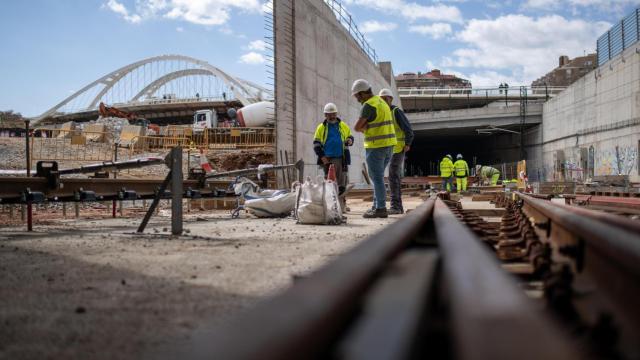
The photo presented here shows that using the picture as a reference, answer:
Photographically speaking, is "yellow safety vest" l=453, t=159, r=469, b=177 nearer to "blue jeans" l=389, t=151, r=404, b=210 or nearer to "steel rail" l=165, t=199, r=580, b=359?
"blue jeans" l=389, t=151, r=404, b=210

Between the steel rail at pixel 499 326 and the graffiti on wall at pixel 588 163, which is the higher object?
the graffiti on wall at pixel 588 163

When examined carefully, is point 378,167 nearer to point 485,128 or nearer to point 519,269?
point 519,269

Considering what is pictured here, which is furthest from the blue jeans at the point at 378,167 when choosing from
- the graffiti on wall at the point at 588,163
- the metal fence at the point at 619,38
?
the metal fence at the point at 619,38

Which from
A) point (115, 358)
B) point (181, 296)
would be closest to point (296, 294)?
point (115, 358)

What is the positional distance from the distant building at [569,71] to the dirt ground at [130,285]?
71.7m

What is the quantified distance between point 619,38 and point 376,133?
25140 mm

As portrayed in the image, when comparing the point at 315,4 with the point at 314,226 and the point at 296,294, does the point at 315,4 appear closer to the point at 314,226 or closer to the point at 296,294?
the point at 314,226

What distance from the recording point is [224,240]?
17.1ft

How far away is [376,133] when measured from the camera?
827 cm

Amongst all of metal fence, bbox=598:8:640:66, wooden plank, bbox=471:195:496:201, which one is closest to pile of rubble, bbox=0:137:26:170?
wooden plank, bbox=471:195:496:201

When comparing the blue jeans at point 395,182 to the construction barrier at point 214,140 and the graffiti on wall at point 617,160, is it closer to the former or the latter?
the graffiti on wall at point 617,160

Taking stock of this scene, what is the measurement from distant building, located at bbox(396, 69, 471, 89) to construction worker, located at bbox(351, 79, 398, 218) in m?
81.3

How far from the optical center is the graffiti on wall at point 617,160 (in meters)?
25.2

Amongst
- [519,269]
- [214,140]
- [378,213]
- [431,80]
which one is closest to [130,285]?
[519,269]
